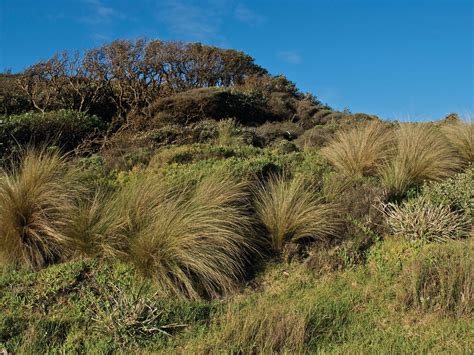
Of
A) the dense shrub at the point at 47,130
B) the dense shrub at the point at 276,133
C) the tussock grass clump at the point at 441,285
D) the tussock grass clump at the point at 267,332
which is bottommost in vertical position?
the tussock grass clump at the point at 441,285

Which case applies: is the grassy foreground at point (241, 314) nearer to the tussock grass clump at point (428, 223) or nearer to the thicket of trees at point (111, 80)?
the tussock grass clump at point (428, 223)

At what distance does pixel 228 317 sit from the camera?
14.0ft

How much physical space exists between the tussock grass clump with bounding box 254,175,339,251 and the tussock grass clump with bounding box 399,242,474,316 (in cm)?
126

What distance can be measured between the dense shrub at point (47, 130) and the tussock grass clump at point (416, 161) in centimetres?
594

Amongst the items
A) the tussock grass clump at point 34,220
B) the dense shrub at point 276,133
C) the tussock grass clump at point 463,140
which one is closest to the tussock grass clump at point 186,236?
the tussock grass clump at point 34,220

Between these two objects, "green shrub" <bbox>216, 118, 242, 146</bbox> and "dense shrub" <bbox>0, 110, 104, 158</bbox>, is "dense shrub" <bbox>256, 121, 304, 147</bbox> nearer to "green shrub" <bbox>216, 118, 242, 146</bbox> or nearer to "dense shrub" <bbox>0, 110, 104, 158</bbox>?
"green shrub" <bbox>216, 118, 242, 146</bbox>

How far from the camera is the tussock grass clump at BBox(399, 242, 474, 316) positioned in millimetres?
4320

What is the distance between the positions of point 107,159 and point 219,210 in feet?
11.2

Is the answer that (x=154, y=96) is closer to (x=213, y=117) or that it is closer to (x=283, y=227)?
(x=213, y=117)

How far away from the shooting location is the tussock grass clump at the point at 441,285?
4320mm

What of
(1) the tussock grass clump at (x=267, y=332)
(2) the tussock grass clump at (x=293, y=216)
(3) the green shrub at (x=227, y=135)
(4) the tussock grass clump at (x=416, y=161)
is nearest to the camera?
(1) the tussock grass clump at (x=267, y=332)

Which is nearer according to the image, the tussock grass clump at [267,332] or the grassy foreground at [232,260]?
the tussock grass clump at [267,332]

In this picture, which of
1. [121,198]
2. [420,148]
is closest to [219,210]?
[121,198]

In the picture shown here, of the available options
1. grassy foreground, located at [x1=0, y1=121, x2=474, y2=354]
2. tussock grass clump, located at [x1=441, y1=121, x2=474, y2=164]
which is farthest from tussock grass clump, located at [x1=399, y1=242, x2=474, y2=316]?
tussock grass clump, located at [x1=441, y1=121, x2=474, y2=164]
